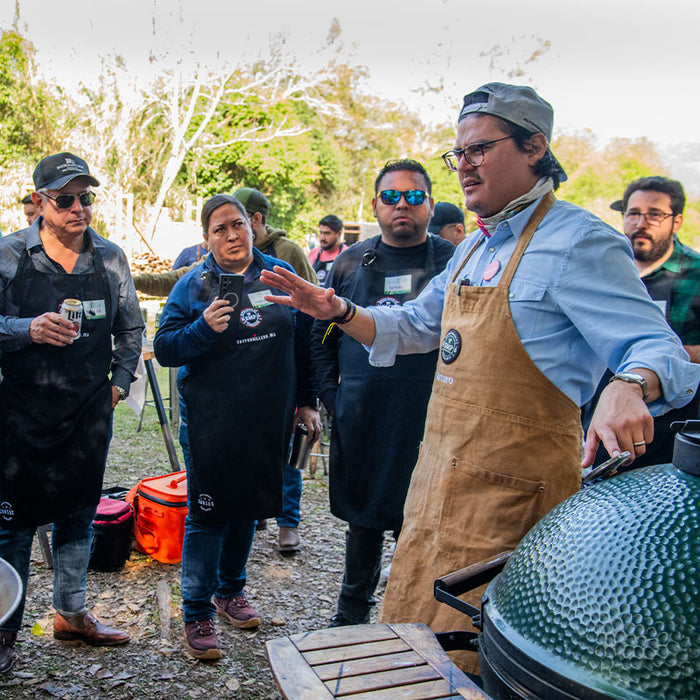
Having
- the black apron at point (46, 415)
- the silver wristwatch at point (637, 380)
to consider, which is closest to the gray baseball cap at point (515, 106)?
the silver wristwatch at point (637, 380)

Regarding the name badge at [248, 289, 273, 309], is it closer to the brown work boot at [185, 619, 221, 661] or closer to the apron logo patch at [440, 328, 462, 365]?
the apron logo patch at [440, 328, 462, 365]

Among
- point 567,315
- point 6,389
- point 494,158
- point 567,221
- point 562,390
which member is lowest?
point 6,389

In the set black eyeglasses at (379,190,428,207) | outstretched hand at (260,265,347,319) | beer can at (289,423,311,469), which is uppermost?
black eyeglasses at (379,190,428,207)

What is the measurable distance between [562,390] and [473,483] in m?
0.39

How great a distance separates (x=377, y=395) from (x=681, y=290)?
6.13 feet

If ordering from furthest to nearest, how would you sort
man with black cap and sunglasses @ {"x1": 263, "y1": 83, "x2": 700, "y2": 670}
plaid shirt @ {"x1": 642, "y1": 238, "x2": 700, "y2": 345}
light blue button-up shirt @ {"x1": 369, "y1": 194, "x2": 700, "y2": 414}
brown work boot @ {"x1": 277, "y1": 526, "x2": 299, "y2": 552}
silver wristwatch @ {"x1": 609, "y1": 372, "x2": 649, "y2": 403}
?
brown work boot @ {"x1": 277, "y1": 526, "x2": 299, "y2": 552} → plaid shirt @ {"x1": 642, "y1": 238, "x2": 700, "y2": 345} → man with black cap and sunglasses @ {"x1": 263, "y1": 83, "x2": 700, "y2": 670} → light blue button-up shirt @ {"x1": 369, "y1": 194, "x2": 700, "y2": 414} → silver wristwatch @ {"x1": 609, "y1": 372, "x2": 649, "y2": 403}

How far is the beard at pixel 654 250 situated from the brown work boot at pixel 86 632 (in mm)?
3562

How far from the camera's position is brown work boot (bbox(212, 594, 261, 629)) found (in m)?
3.63

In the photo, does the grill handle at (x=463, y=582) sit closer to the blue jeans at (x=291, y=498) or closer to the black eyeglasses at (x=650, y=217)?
the black eyeglasses at (x=650, y=217)

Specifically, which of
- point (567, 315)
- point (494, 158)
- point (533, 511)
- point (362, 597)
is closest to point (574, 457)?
point (533, 511)

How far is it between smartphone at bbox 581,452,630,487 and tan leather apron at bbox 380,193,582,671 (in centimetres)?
42

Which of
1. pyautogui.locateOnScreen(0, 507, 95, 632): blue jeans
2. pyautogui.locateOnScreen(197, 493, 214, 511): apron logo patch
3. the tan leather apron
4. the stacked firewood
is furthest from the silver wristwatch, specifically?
the stacked firewood

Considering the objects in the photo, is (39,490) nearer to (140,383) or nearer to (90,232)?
(90,232)

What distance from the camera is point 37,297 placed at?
3107mm
